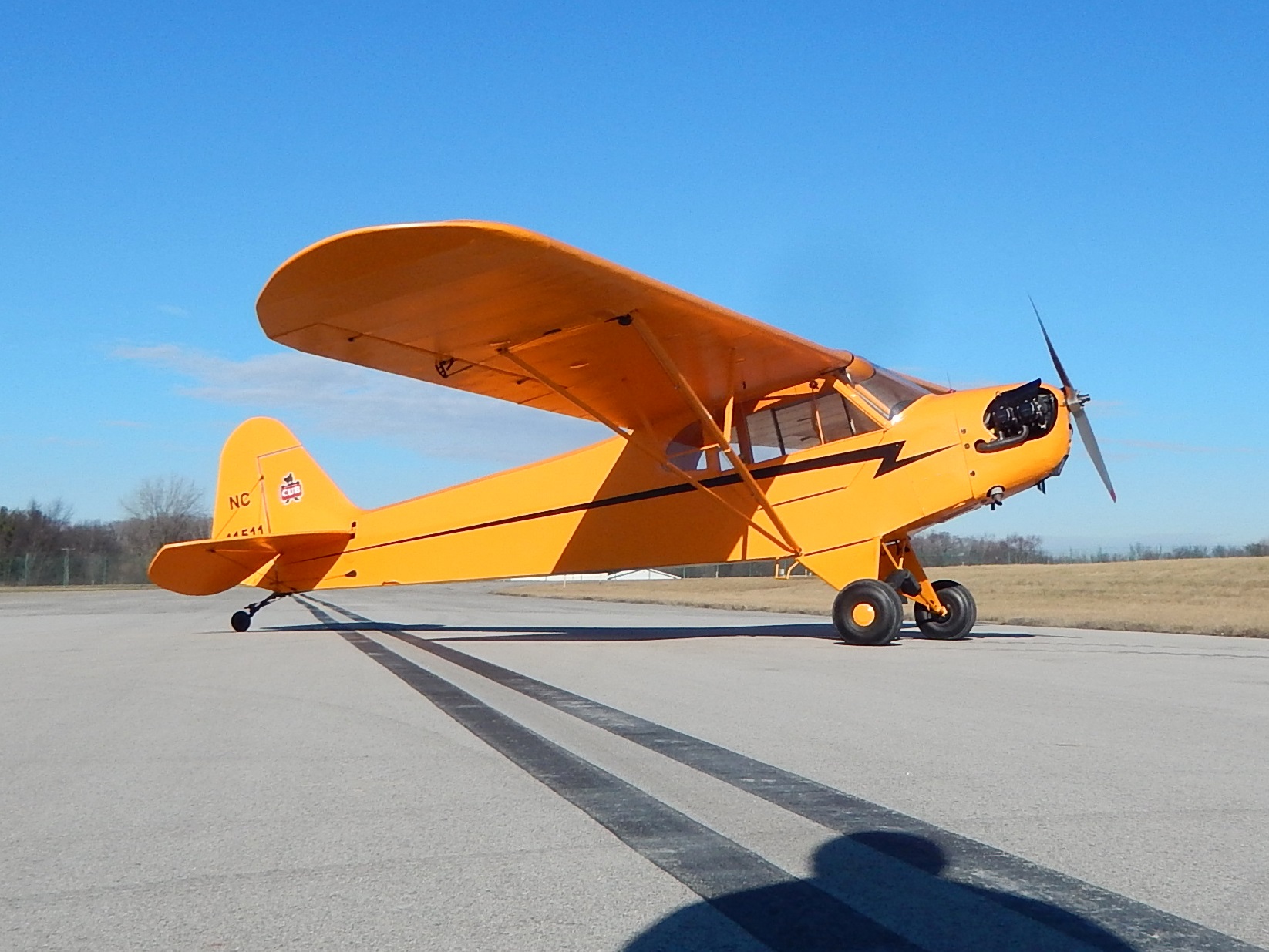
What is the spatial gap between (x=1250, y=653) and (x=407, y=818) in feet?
29.5

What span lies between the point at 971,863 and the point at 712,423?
27.1 ft

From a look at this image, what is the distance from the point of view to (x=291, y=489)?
1567 cm

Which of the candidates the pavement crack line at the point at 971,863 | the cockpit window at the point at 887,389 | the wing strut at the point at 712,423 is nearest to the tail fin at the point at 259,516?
the wing strut at the point at 712,423

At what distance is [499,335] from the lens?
1059 cm

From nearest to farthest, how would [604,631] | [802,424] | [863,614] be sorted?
[863,614] < [802,424] < [604,631]

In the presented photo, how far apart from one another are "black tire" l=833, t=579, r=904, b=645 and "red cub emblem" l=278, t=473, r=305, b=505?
8.78 metres

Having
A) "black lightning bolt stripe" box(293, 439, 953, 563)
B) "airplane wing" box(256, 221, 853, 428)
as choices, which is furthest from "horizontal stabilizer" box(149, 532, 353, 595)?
"airplane wing" box(256, 221, 853, 428)

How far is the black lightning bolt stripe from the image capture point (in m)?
11.0

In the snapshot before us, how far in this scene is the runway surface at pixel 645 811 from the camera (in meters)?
2.44

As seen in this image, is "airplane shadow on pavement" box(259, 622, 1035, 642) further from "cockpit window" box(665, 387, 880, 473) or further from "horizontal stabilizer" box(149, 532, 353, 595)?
"cockpit window" box(665, 387, 880, 473)

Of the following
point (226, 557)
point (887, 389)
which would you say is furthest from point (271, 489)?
point (887, 389)

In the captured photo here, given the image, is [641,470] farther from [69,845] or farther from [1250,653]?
[69,845]

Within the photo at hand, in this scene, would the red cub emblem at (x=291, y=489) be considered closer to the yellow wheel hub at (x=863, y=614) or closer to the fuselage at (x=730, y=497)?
the fuselage at (x=730, y=497)

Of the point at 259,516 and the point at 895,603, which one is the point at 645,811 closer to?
the point at 895,603
